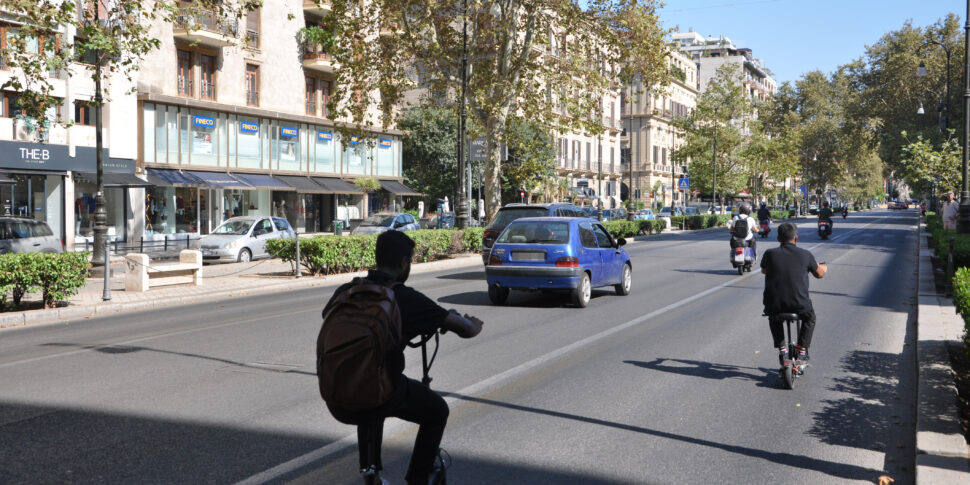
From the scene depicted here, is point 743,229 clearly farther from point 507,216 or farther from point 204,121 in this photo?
point 204,121

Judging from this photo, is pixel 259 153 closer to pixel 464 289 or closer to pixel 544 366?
pixel 464 289

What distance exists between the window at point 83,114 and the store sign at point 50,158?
1043 millimetres

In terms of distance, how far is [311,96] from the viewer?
43.8m

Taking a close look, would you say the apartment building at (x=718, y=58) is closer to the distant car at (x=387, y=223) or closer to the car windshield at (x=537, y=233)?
the distant car at (x=387, y=223)

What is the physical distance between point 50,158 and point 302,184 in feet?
43.4

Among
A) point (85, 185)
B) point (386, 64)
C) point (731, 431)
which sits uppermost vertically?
point (386, 64)

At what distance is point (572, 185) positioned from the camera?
2776 inches

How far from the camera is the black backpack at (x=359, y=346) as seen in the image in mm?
3271

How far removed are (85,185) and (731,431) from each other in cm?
3187

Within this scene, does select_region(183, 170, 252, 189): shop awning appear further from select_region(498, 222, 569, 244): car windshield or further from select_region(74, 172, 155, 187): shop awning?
select_region(498, 222, 569, 244): car windshield

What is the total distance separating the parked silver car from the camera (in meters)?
23.9

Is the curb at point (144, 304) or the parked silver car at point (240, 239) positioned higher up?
the parked silver car at point (240, 239)

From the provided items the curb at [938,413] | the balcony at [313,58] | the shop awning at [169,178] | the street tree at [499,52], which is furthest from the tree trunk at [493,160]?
the curb at [938,413]

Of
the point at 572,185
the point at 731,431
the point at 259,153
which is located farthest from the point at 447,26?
the point at 572,185
